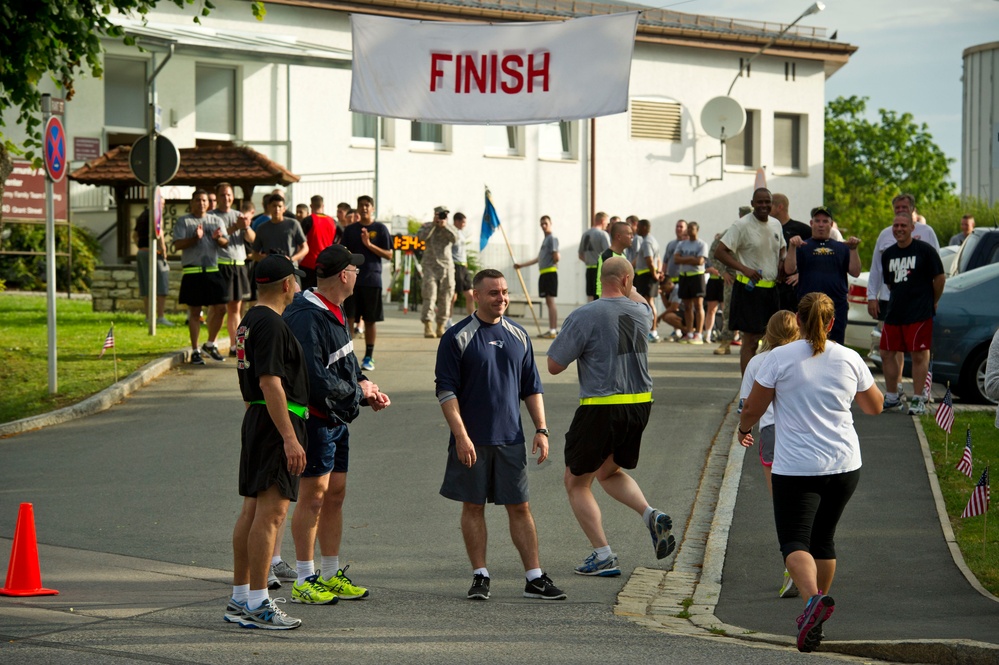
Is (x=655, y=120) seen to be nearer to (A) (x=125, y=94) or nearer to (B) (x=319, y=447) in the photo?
(A) (x=125, y=94)

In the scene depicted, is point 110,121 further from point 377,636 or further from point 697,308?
point 377,636

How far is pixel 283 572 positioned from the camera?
7.97 meters

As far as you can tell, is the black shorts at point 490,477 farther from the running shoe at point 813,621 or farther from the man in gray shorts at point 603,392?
the running shoe at point 813,621

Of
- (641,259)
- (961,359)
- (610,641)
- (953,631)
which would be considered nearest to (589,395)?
(610,641)

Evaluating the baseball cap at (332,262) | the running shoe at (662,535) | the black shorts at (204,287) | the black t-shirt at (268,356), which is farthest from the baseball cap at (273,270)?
the black shorts at (204,287)

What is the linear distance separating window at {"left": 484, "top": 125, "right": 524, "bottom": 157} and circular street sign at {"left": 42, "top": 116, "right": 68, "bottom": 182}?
75.6 ft

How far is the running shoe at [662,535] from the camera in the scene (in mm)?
8148

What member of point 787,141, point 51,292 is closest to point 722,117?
point 787,141

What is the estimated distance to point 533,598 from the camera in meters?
7.60

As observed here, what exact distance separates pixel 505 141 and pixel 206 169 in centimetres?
1298

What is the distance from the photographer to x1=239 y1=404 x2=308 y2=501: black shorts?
673 centimetres

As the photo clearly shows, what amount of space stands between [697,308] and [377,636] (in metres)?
16.0

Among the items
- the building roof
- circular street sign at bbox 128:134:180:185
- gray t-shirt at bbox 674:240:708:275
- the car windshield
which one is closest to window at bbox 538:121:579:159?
the building roof

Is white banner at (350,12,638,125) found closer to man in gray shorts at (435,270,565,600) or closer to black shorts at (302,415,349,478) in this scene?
man in gray shorts at (435,270,565,600)
